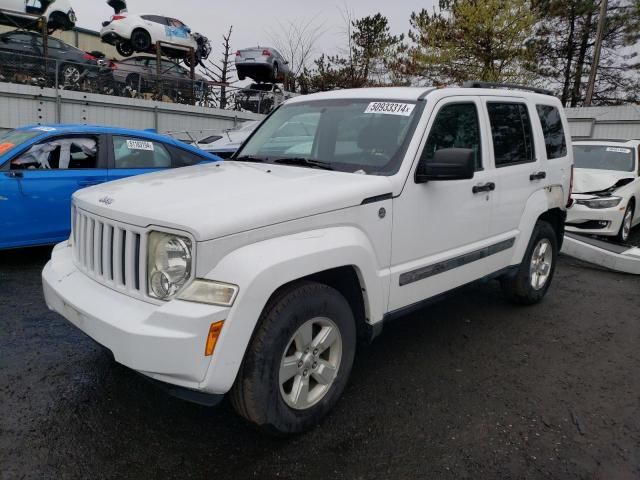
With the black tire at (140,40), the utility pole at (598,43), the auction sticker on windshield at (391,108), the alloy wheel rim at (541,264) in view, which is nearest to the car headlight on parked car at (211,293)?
the auction sticker on windshield at (391,108)

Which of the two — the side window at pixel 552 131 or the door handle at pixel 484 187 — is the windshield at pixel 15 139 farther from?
the side window at pixel 552 131

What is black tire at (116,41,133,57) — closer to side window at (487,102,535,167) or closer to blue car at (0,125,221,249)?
blue car at (0,125,221,249)

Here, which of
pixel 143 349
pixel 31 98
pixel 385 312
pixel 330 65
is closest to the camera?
pixel 143 349

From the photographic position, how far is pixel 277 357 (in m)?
2.42

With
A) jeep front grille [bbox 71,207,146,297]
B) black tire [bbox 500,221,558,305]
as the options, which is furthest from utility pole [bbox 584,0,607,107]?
jeep front grille [bbox 71,207,146,297]

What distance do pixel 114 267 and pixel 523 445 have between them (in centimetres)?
234

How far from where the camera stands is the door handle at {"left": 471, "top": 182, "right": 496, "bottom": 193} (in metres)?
3.58

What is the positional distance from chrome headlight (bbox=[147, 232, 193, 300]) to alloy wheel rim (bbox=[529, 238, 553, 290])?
135 inches

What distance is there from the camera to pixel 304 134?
148 inches

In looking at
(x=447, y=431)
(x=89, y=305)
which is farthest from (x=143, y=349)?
(x=447, y=431)

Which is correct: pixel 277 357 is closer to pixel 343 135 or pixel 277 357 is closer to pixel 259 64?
pixel 343 135

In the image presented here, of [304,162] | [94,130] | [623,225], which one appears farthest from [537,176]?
[94,130]

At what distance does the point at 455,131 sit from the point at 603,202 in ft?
17.1

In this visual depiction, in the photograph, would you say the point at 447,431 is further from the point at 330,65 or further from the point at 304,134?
the point at 330,65
